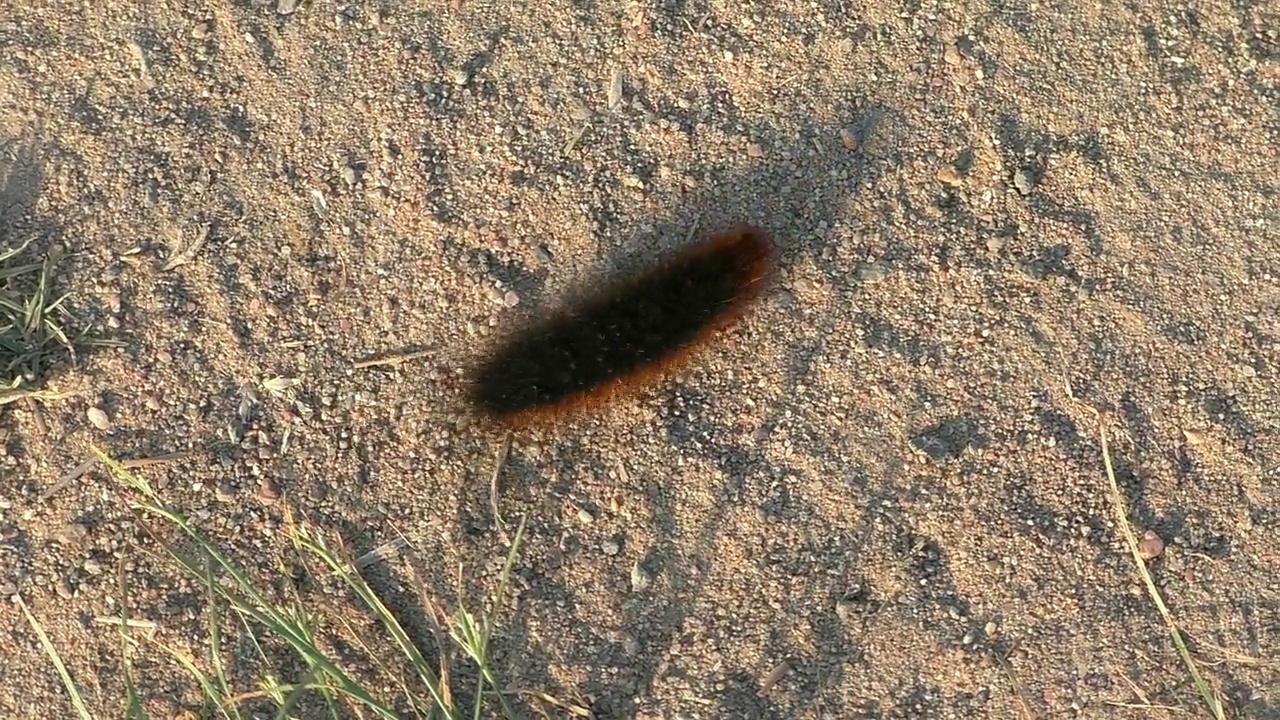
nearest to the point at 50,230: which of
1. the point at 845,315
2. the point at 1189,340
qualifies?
the point at 845,315

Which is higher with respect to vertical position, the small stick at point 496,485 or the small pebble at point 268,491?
the small stick at point 496,485

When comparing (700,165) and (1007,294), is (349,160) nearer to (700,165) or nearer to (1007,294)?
(700,165)

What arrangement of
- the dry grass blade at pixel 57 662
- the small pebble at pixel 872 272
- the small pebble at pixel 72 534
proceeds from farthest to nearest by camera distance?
1. the small pebble at pixel 872 272
2. the small pebble at pixel 72 534
3. the dry grass blade at pixel 57 662

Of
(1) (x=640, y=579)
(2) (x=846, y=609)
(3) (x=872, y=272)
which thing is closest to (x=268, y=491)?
(1) (x=640, y=579)

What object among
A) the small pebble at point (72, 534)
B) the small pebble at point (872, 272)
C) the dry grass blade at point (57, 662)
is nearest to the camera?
the dry grass blade at point (57, 662)

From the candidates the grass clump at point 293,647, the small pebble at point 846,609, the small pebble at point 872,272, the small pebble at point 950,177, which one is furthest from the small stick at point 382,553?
the small pebble at point 950,177

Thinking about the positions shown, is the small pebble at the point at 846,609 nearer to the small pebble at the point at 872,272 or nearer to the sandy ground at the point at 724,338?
the sandy ground at the point at 724,338

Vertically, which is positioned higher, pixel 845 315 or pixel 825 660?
pixel 845 315
